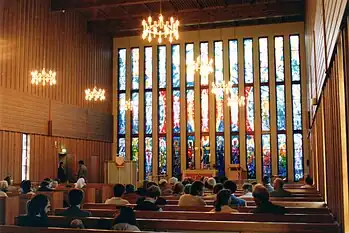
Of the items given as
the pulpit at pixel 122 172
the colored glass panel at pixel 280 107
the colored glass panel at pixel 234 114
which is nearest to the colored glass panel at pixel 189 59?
the colored glass panel at pixel 234 114

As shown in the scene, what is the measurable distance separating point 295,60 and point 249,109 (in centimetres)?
267

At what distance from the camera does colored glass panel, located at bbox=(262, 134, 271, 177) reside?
1800 cm

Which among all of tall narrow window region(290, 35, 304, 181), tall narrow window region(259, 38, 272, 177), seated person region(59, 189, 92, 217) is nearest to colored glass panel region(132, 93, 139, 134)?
tall narrow window region(259, 38, 272, 177)

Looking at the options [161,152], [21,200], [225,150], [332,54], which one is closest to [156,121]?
[161,152]

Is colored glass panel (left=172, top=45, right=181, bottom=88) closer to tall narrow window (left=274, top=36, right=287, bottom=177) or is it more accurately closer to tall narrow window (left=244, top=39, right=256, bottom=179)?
tall narrow window (left=244, top=39, right=256, bottom=179)

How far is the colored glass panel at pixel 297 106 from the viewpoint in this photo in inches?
704

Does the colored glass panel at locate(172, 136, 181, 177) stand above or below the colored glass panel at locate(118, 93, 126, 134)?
below

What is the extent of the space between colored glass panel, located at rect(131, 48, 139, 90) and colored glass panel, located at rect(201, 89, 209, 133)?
291 centimetres

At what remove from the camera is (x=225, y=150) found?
18375 mm

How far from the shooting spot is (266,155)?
59.3 ft

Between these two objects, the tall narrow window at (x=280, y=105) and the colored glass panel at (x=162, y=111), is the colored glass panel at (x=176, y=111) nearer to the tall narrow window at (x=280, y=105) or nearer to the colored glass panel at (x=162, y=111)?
the colored glass panel at (x=162, y=111)

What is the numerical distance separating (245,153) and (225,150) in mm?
811

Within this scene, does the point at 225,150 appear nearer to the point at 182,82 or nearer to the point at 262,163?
the point at 262,163

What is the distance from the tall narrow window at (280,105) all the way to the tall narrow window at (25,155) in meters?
9.54
